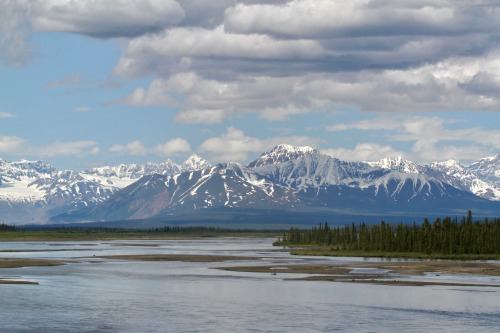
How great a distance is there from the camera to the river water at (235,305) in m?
84.2

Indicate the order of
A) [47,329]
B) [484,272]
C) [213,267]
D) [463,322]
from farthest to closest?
1. [213,267]
2. [484,272]
3. [463,322]
4. [47,329]

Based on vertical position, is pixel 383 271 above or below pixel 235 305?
above

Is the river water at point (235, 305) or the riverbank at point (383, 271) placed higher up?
the riverbank at point (383, 271)

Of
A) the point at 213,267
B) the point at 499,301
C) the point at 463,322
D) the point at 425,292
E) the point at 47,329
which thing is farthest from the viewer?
the point at 213,267

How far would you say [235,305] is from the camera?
99.8m

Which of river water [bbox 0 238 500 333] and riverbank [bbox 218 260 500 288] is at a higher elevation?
riverbank [bbox 218 260 500 288]

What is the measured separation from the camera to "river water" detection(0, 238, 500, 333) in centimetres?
8425

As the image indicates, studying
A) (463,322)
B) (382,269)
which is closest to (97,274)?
(382,269)

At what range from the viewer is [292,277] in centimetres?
13850

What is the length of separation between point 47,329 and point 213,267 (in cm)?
8634

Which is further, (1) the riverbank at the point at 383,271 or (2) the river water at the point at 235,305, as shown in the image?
(1) the riverbank at the point at 383,271

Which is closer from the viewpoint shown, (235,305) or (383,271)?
(235,305)

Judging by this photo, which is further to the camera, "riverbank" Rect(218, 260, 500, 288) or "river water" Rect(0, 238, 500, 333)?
"riverbank" Rect(218, 260, 500, 288)

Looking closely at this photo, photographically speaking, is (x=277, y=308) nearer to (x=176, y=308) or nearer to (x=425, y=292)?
(x=176, y=308)
